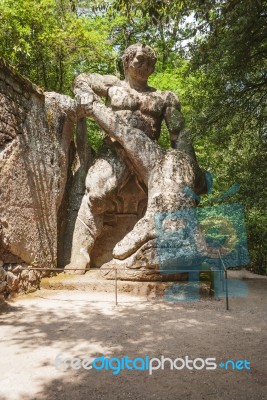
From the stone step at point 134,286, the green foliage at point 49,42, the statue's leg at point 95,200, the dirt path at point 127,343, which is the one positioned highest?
the green foliage at point 49,42

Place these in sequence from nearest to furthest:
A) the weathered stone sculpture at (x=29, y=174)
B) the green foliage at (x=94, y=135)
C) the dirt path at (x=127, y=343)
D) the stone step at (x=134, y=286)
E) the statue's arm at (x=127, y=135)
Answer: the dirt path at (x=127, y=343) < the weathered stone sculpture at (x=29, y=174) < the stone step at (x=134, y=286) < the statue's arm at (x=127, y=135) < the green foliage at (x=94, y=135)

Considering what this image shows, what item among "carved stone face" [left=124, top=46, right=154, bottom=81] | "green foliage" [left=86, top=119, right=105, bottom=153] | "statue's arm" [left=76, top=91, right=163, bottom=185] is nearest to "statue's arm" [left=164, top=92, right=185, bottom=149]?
"carved stone face" [left=124, top=46, right=154, bottom=81]

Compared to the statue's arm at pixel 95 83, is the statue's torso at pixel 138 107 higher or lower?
lower

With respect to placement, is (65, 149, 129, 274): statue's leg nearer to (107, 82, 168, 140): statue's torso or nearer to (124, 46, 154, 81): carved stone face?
(107, 82, 168, 140): statue's torso

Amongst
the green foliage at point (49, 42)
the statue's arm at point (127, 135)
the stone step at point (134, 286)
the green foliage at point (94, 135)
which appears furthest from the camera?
the green foliage at point (94, 135)

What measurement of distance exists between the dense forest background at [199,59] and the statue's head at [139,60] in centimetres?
51

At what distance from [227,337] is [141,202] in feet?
13.7

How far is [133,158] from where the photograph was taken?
6.79 metres

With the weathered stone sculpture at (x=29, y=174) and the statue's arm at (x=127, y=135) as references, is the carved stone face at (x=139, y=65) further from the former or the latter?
the weathered stone sculpture at (x=29, y=174)

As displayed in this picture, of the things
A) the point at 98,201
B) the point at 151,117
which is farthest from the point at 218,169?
the point at 98,201

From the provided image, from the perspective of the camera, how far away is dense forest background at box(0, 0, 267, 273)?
20.4 ft

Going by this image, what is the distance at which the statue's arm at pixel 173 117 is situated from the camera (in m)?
7.43

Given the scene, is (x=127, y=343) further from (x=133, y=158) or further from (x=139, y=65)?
(x=139, y=65)

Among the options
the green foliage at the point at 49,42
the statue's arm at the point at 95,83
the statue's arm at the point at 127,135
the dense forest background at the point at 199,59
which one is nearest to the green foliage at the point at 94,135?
the dense forest background at the point at 199,59
